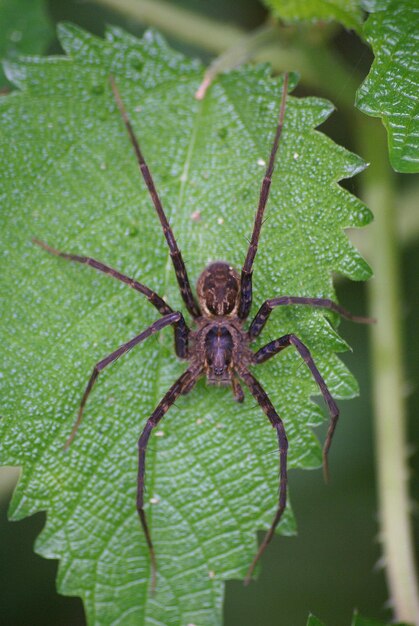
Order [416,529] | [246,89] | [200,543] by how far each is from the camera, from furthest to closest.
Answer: [416,529]
[246,89]
[200,543]

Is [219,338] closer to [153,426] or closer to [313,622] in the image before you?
[153,426]

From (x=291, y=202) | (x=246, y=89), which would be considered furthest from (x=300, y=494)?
(x=246, y=89)

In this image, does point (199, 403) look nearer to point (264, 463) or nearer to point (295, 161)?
point (264, 463)

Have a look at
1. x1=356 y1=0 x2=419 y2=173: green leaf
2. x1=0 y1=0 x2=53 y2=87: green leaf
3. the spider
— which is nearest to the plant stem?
the spider

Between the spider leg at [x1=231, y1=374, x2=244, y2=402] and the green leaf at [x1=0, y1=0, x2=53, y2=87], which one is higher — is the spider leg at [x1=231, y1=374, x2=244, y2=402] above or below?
below

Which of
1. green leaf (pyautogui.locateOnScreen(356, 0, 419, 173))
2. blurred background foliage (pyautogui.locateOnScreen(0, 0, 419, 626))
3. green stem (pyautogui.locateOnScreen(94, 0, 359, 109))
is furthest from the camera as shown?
blurred background foliage (pyautogui.locateOnScreen(0, 0, 419, 626))

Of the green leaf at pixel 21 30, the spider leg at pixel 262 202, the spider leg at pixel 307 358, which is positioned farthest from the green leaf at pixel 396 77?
the green leaf at pixel 21 30

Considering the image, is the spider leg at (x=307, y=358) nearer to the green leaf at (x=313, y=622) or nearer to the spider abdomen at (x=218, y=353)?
the spider abdomen at (x=218, y=353)

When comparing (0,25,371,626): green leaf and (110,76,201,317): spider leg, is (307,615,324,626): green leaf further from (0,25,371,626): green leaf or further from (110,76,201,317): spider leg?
(110,76,201,317): spider leg
